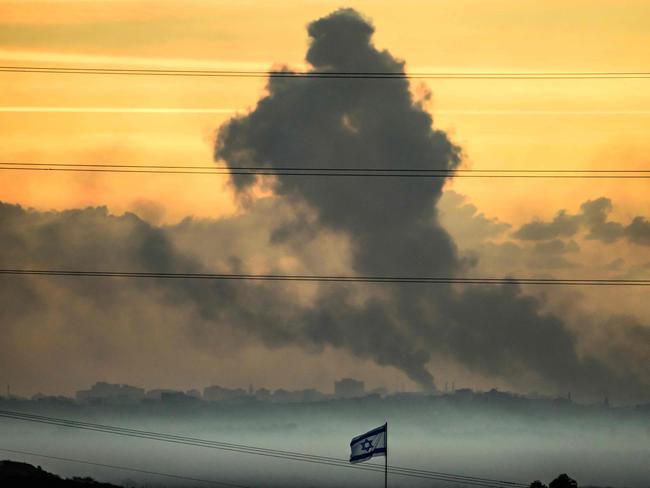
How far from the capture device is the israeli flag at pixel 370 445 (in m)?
127

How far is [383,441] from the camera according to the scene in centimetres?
12706

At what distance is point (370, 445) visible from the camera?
5037 inches

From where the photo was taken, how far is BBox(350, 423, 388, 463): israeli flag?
126625mm
